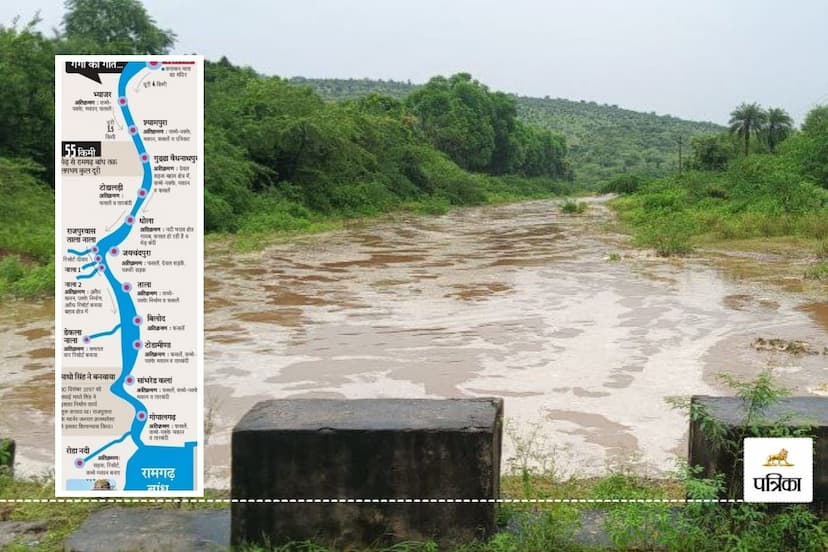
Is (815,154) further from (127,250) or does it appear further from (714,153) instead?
(127,250)

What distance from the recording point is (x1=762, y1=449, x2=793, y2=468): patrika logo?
339 cm

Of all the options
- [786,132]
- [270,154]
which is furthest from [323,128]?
[786,132]

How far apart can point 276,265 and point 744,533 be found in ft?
51.1

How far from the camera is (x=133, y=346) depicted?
10.1 ft

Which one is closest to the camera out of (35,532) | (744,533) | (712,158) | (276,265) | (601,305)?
(744,533)

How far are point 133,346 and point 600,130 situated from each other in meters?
128

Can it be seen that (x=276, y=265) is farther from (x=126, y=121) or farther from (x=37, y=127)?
(x=126, y=121)

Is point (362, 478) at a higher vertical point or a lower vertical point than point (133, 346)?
lower

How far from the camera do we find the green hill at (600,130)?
9806cm

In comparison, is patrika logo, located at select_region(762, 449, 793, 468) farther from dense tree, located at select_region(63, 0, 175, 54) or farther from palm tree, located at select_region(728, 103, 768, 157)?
palm tree, located at select_region(728, 103, 768, 157)

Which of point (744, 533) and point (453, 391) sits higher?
point (744, 533)

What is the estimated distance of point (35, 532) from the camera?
3.75 meters

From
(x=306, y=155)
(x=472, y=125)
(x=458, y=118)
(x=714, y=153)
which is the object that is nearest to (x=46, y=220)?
(x=306, y=155)

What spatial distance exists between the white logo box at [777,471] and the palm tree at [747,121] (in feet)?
176
